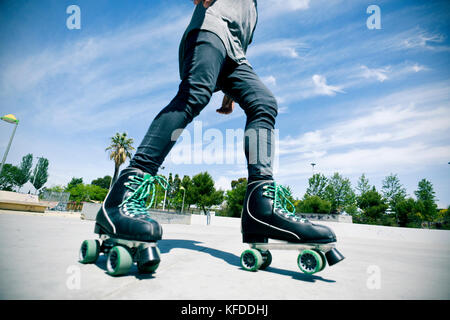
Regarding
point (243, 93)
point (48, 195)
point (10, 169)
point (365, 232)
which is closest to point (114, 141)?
point (48, 195)

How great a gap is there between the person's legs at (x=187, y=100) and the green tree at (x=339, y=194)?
40.8m

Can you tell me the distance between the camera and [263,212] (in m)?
1.20

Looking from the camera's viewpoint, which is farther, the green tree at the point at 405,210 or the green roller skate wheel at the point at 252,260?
the green tree at the point at 405,210

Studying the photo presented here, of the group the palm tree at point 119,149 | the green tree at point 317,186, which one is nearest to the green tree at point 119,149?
the palm tree at point 119,149

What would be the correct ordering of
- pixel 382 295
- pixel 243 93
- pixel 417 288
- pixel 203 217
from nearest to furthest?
pixel 382 295 < pixel 417 288 < pixel 243 93 < pixel 203 217

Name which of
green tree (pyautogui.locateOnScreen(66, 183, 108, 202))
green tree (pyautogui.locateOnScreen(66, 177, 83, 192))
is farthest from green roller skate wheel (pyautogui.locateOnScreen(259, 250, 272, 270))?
Answer: green tree (pyautogui.locateOnScreen(66, 177, 83, 192))

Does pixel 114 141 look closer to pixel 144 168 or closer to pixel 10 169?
pixel 144 168

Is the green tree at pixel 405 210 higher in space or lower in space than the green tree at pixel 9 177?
lower

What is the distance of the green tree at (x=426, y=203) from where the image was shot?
94.0 feet

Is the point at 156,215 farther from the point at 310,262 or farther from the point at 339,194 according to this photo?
the point at 339,194

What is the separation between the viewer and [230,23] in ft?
4.85

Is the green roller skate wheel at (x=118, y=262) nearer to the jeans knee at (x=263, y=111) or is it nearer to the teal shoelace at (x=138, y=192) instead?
the teal shoelace at (x=138, y=192)

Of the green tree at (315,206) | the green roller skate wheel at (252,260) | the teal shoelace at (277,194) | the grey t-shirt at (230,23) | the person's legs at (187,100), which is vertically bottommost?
the green roller skate wheel at (252,260)

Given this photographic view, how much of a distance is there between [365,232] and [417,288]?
13374 mm
